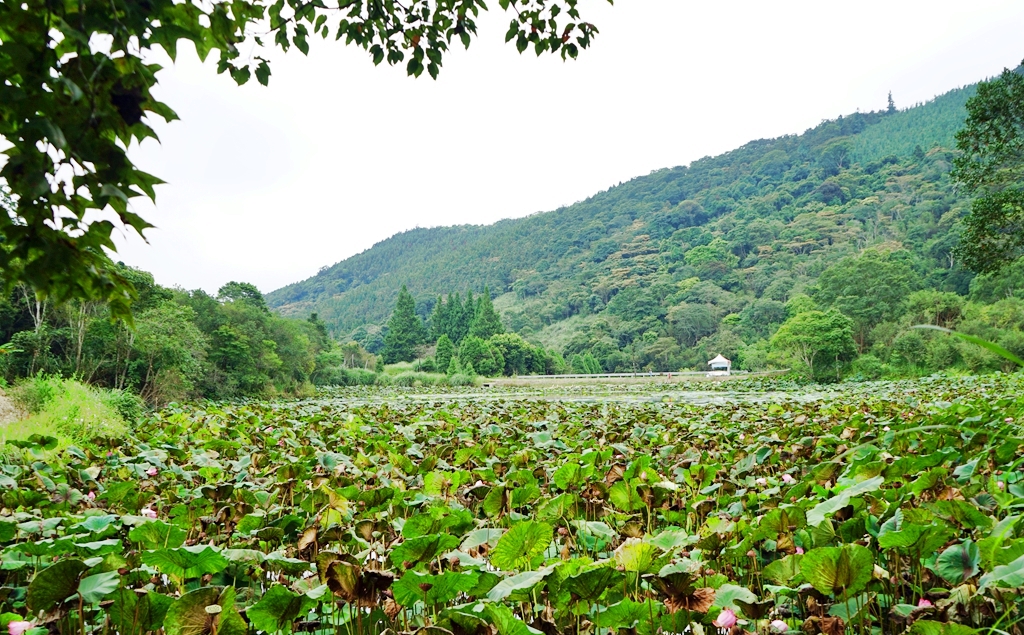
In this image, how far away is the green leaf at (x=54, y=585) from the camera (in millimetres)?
1145

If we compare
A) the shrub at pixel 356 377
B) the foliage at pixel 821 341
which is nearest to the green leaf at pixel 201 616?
the foliage at pixel 821 341

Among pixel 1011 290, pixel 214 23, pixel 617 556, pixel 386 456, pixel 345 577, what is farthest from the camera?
pixel 1011 290

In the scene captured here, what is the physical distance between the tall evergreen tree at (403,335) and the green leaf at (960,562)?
4250 centimetres

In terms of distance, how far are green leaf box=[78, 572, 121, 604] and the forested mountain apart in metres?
23.6

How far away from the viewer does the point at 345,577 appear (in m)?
1.23

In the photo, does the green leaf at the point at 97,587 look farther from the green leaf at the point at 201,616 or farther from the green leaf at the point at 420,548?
Result: the green leaf at the point at 420,548

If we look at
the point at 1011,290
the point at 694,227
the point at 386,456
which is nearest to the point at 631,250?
the point at 694,227

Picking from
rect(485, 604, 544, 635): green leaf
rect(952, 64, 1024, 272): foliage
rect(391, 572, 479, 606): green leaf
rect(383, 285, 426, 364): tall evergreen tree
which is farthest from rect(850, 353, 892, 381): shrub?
rect(383, 285, 426, 364): tall evergreen tree

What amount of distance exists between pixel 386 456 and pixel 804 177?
8511 cm

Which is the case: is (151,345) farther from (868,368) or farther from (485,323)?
(485,323)

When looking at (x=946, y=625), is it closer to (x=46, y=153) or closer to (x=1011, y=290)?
(x=46, y=153)

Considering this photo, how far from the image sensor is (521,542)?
1.38 metres

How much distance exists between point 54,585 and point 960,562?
6.06ft

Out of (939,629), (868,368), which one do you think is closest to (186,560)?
(939,629)
